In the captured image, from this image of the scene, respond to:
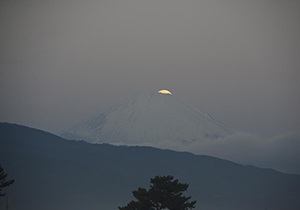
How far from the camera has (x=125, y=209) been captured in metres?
49.4

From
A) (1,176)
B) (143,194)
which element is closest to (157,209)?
(143,194)

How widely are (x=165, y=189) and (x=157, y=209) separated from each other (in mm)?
1822

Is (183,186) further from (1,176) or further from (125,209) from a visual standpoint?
(1,176)

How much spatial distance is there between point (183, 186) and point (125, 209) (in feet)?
17.3

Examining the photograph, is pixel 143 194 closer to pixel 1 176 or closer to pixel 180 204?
pixel 180 204

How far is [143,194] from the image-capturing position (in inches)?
1928

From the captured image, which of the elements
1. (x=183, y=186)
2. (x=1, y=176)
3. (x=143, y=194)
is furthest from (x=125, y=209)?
(x=1, y=176)

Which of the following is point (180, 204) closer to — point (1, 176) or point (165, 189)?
point (165, 189)

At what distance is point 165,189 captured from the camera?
49.2 meters

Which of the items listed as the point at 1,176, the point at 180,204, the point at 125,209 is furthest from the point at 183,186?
the point at 1,176

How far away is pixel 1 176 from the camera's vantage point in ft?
166

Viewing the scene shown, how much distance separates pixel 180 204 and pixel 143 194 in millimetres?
3186

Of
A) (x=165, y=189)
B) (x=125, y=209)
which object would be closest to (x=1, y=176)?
(x=125, y=209)

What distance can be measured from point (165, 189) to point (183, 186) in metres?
1.54
